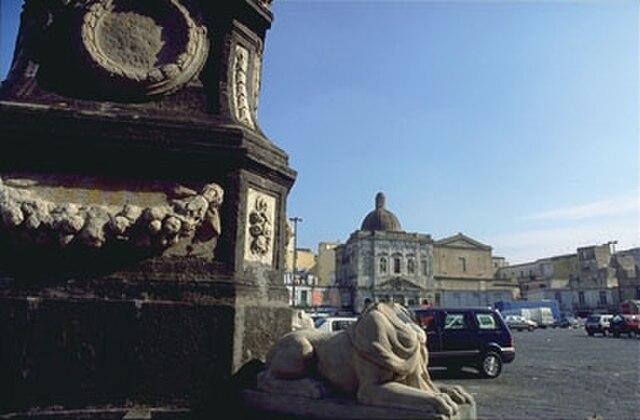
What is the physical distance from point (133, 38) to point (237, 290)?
97.3 inches

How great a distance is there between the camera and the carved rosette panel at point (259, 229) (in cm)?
434

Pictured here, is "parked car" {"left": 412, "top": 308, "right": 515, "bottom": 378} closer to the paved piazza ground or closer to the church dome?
the paved piazza ground

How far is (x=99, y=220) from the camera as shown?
372 centimetres

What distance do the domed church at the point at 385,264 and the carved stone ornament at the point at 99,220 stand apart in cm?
6503

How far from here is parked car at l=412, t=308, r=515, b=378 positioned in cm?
1102

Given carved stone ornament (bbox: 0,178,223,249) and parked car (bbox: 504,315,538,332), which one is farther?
parked car (bbox: 504,315,538,332)

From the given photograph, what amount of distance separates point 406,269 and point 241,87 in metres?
69.5

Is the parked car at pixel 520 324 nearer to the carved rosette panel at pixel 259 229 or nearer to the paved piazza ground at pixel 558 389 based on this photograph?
the paved piazza ground at pixel 558 389

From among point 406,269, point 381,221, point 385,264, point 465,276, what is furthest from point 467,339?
point 465,276

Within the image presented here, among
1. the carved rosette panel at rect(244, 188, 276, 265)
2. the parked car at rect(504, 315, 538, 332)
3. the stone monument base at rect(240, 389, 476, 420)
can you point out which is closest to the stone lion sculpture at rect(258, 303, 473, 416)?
the stone monument base at rect(240, 389, 476, 420)

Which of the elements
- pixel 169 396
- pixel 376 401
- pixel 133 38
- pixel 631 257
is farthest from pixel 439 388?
pixel 631 257

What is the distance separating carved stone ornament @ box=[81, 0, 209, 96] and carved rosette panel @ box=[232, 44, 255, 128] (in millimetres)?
321

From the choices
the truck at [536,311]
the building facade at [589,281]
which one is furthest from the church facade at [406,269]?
the truck at [536,311]

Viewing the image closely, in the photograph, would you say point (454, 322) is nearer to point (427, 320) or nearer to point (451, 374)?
point (427, 320)
